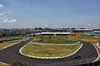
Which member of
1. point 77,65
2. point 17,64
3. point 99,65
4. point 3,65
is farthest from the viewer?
point 3,65

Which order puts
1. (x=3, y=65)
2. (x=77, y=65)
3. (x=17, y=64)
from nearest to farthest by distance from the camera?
(x=17, y=64), (x=77, y=65), (x=3, y=65)

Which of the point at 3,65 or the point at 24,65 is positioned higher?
the point at 24,65

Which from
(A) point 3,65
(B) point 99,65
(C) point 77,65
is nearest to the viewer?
(C) point 77,65

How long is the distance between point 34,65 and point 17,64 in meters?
9.53

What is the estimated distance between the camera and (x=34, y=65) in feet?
78.3

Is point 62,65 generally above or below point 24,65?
below

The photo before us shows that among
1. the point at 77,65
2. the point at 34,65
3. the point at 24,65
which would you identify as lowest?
the point at 34,65

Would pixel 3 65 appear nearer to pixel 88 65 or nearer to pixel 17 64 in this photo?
pixel 17 64

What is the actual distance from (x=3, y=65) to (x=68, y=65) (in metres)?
21.1

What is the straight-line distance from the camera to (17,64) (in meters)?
15.5

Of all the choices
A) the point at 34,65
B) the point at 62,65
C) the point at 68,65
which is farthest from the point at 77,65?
the point at 34,65

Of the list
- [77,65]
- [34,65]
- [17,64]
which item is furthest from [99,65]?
[17,64]

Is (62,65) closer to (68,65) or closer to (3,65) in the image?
(68,65)

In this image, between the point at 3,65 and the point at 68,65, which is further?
the point at 3,65
